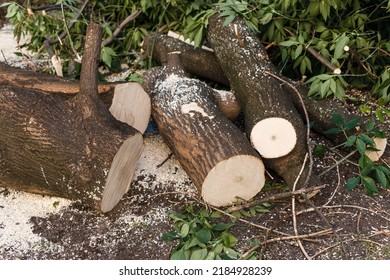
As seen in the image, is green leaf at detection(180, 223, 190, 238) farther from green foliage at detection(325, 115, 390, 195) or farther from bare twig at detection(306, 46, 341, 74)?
bare twig at detection(306, 46, 341, 74)

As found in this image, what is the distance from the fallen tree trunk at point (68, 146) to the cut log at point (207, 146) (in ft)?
0.77

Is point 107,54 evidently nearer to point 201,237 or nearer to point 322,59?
point 322,59

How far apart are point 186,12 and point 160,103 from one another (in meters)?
1.02

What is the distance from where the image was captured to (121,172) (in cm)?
282

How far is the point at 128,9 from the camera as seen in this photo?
13.9 ft

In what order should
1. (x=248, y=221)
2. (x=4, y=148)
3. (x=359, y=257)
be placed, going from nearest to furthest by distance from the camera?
(x=359, y=257)
(x=248, y=221)
(x=4, y=148)

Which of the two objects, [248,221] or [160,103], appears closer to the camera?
[248,221]

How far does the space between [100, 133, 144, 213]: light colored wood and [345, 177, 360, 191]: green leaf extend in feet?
3.37

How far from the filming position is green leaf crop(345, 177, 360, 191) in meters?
2.80

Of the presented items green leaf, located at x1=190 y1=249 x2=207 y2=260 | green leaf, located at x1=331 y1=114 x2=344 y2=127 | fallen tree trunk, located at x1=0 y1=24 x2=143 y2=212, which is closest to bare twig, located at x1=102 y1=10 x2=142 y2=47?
fallen tree trunk, located at x1=0 y1=24 x2=143 y2=212

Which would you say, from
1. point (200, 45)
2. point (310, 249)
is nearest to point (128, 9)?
point (200, 45)

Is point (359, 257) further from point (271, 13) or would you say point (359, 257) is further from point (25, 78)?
point (25, 78)

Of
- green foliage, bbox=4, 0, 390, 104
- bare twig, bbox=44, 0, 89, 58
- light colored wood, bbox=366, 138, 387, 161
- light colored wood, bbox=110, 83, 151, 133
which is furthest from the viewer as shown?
bare twig, bbox=44, 0, 89, 58

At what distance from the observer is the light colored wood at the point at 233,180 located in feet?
8.95
